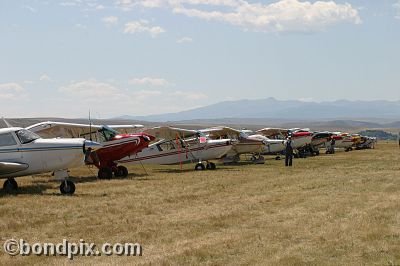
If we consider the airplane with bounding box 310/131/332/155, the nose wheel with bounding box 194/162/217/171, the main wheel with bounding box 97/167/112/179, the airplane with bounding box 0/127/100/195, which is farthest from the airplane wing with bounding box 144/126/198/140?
the airplane with bounding box 310/131/332/155

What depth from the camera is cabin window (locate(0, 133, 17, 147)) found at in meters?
14.6

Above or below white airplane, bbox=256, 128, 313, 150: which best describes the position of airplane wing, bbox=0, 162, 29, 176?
above

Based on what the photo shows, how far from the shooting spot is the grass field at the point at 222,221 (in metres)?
7.24

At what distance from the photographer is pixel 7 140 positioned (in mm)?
14680

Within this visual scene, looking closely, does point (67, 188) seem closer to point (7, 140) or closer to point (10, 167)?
point (10, 167)

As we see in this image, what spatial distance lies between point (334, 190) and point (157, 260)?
327 inches

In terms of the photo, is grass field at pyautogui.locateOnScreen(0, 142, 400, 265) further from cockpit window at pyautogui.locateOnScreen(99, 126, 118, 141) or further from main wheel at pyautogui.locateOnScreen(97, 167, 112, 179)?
cockpit window at pyautogui.locateOnScreen(99, 126, 118, 141)

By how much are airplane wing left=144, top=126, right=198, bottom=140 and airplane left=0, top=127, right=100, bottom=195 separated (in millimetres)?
8338

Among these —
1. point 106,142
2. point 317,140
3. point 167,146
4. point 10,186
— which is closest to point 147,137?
point 106,142

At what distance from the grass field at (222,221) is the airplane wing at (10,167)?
2.47ft

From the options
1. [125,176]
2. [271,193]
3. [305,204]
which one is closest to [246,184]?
[271,193]

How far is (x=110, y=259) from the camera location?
23.6ft

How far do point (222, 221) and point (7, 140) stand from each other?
7.63 m

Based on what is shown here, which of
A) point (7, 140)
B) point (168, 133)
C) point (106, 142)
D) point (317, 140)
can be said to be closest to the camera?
point (7, 140)
